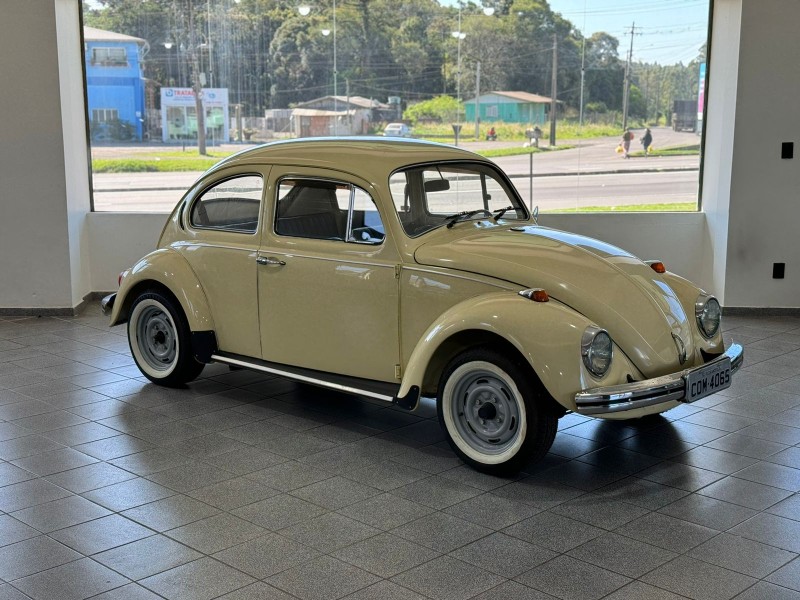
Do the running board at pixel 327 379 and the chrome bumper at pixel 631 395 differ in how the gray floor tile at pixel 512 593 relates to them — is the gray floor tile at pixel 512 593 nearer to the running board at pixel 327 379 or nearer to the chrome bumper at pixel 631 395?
the chrome bumper at pixel 631 395

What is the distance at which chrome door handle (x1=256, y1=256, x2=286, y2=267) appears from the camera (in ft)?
18.8

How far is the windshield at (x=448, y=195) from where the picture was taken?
5.45 meters

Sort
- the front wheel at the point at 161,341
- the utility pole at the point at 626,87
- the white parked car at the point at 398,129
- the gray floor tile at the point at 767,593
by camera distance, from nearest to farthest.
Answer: the gray floor tile at the point at 767,593 → the front wheel at the point at 161,341 → the utility pole at the point at 626,87 → the white parked car at the point at 398,129

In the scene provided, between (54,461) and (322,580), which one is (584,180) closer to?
(54,461)

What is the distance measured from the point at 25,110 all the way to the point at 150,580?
6200mm

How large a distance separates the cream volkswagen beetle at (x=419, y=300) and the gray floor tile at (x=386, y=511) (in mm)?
542

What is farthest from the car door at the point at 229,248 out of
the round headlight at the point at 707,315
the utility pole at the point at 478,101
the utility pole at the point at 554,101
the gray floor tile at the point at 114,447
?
the utility pole at the point at 554,101

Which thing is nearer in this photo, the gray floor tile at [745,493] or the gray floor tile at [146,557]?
the gray floor tile at [146,557]

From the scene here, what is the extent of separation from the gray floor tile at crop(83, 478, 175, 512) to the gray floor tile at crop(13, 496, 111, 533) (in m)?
0.06

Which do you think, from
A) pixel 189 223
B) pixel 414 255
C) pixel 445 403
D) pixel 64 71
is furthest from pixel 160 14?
pixel 445 403

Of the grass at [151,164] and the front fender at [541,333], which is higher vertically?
the grass at [151,164]

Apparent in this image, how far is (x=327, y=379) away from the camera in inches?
219

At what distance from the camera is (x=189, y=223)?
21.1 feet

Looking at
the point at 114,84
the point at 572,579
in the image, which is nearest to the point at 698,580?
the point at 572,579
